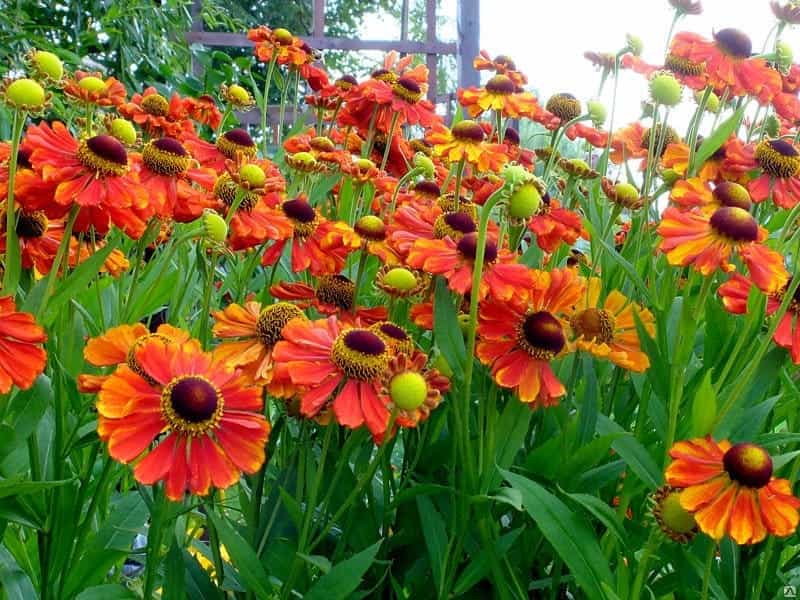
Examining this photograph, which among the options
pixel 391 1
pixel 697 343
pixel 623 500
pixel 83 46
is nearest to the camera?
pixel 623 500

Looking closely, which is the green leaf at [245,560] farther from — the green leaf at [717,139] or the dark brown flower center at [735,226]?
the green leaf at [717,139]

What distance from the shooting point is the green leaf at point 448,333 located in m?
0.68

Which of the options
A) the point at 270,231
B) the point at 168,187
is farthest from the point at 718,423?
the point at 168,187

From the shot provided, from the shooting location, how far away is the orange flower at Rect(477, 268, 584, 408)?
705 millimetres

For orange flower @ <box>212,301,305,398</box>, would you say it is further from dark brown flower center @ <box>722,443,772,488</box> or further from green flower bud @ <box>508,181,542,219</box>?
dark brown flower center @ <box>722,443,772,488</box>

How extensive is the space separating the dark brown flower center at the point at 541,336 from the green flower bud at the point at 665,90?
13.0 inches

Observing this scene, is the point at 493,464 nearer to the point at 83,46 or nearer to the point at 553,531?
the point at 553,531

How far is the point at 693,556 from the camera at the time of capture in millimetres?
714

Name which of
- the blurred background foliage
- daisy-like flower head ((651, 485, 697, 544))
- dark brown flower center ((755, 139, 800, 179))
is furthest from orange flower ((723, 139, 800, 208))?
the blurred background foliage

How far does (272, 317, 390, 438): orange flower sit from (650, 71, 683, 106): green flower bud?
46 centimetres

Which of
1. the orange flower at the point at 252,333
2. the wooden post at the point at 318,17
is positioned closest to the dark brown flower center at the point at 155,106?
the orange flower at the point at 252,333

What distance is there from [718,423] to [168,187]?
533 millimetres

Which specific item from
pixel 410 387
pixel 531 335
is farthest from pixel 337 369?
pixel 531 335

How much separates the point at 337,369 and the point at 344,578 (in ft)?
0.53
